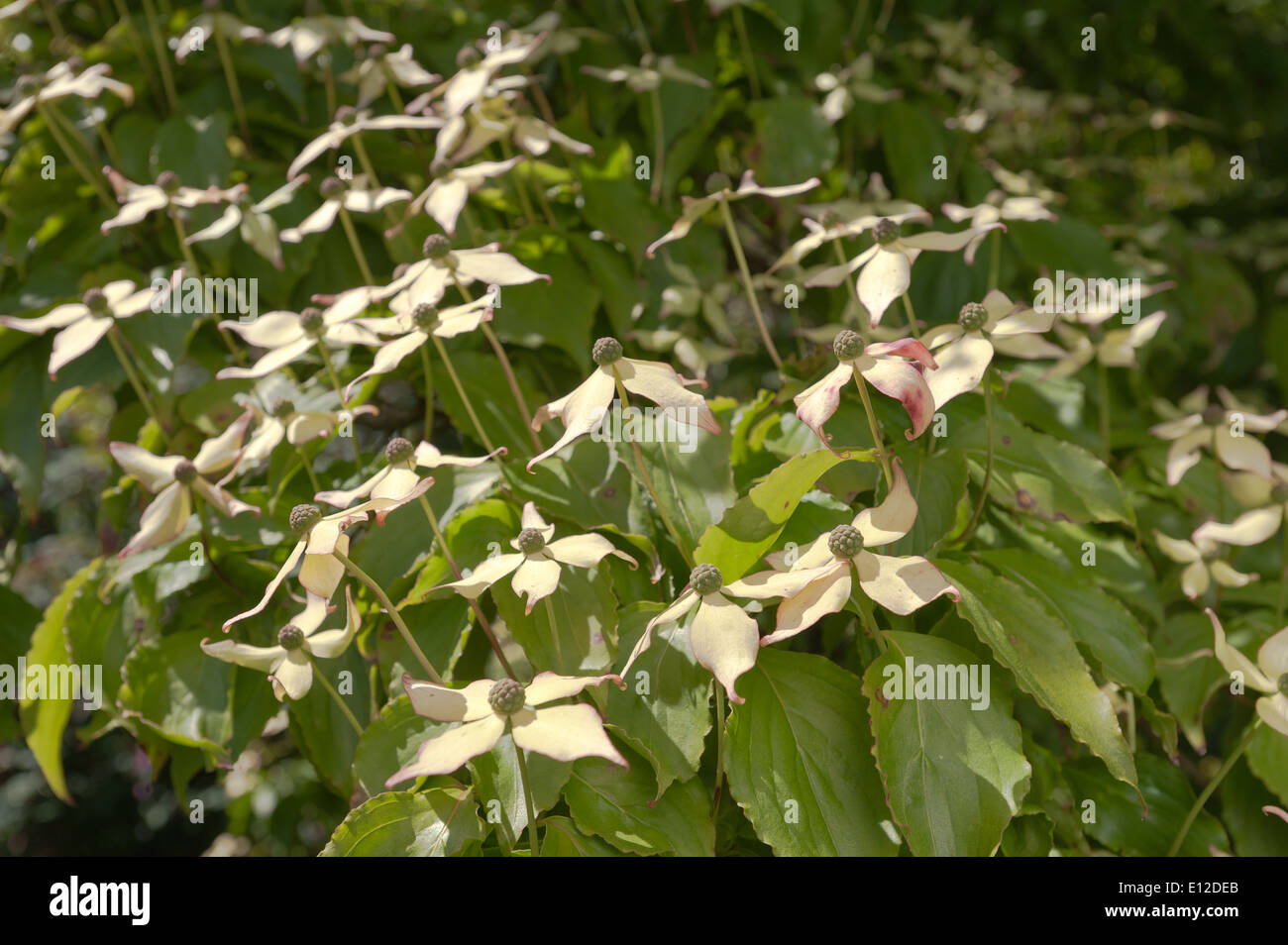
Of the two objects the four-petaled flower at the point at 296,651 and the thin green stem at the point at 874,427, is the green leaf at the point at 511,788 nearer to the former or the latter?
the four-petaled flower at the point at 296,651

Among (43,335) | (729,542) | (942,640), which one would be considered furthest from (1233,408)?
(43,335)

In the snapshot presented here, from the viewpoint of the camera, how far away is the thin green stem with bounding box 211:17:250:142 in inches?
59.3

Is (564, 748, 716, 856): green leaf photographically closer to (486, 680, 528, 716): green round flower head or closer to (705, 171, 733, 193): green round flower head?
(486, 680, 528, 716): green round flower head

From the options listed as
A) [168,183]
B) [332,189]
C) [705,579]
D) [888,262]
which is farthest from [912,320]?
[168,183]

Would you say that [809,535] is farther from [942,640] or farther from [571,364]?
[571,364]

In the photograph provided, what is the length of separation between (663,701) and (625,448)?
0.30 m

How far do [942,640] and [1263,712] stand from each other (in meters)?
0.32

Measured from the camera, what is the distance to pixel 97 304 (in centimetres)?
120

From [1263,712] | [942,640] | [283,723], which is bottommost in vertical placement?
[283,723]

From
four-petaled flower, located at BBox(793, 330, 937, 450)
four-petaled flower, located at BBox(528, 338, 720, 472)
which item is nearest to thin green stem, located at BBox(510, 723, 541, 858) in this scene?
four-petaled flower, located at BBox(528, 338, 720, 472)

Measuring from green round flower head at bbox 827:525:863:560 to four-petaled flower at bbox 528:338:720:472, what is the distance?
0.45ft

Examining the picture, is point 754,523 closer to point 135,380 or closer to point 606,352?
point 606,352

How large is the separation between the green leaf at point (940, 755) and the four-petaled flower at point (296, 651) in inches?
19.7

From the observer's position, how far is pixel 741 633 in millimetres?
769
